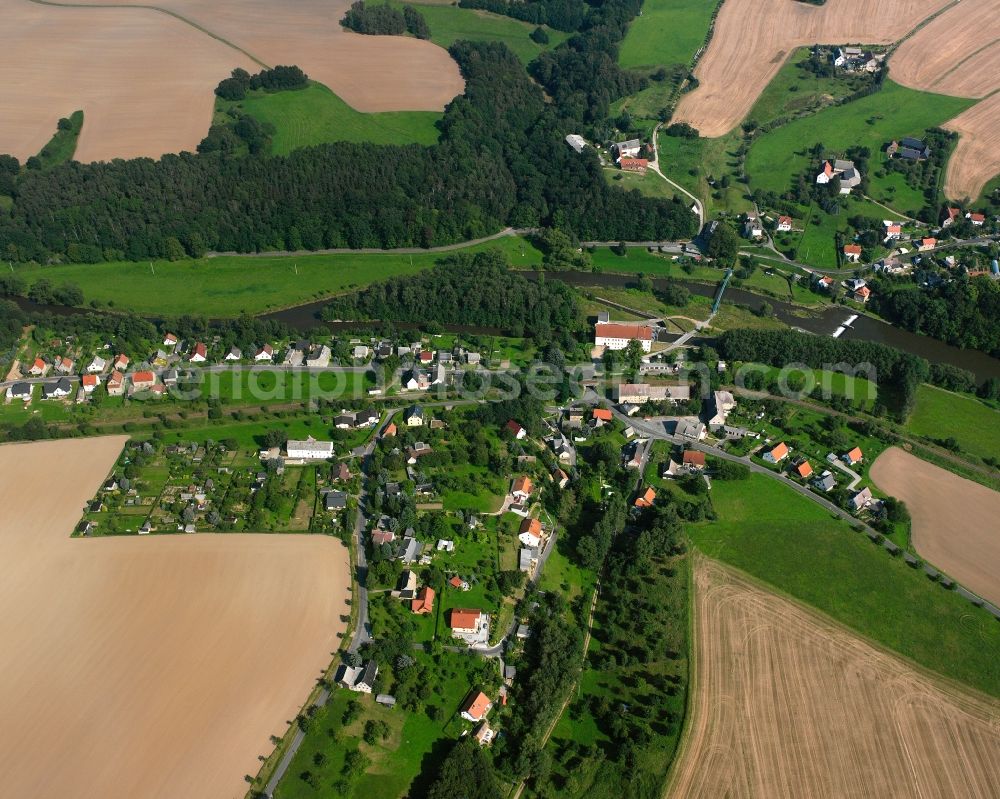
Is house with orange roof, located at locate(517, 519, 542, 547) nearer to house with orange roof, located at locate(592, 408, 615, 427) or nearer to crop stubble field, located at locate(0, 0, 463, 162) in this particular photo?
house with orange roof, located at locate(592, 408, 615, 427)

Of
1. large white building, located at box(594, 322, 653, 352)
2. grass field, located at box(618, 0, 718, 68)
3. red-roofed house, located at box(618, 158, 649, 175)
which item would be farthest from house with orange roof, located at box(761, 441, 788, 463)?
grass field, located at box(618, 0, 718, 68)

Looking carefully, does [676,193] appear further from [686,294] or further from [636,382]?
[636,382]

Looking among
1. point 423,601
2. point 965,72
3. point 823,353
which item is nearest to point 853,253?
point 823,353

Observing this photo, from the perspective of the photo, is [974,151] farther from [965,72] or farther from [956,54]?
[956,54]

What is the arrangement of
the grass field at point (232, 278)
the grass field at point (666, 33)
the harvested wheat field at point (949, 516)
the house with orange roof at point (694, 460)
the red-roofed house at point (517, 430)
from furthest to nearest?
the grass field at point (666, 33) < the grass field at point (232, 278) < the red-roofed house at point (517, 430) < the house with orange roof at point (694, 460) < the harvested wheat field at point (949, 516)

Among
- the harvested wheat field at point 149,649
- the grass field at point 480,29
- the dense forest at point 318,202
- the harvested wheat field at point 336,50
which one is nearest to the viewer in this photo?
the harvested wheat field at point 149,649

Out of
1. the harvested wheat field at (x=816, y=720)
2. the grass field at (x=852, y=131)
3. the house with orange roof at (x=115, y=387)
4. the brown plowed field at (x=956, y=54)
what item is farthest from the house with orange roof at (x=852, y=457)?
the brown plowed field at (x=956, y=54)

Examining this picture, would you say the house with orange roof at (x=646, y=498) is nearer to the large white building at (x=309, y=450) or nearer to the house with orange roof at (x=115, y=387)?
the large white building at (x=309, y=450)
